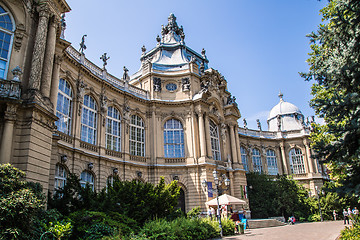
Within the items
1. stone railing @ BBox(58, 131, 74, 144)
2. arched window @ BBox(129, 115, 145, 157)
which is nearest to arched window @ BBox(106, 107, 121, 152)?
arched window @ BBox(129, 115, 145, 157)

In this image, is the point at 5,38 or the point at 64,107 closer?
the point at 5,38

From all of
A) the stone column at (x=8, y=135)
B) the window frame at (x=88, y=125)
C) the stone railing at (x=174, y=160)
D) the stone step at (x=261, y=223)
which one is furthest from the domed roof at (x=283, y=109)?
the stone column at (x=8, y=135)

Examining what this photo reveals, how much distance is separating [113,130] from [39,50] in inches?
504

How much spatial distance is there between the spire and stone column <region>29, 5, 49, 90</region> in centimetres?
2463

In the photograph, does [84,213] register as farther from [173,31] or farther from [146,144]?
[173,31]

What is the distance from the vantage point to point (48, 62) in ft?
50.4

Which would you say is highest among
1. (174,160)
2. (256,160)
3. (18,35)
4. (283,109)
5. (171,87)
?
(283,109)

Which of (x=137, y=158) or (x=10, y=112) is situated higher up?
(x=137, y=158)

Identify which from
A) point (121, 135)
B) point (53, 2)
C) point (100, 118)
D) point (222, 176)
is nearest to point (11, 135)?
point (53, 2)

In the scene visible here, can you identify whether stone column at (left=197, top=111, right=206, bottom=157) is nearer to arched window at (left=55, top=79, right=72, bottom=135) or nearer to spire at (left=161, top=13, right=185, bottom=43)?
spire at (left=161, top=13, right=185, bottom=43)

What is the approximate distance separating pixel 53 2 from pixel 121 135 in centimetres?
1391

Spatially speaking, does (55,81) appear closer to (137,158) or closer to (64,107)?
(64,107)

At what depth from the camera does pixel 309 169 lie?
44625 mm

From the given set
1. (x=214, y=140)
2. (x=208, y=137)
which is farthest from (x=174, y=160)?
(x=214, y=140)
